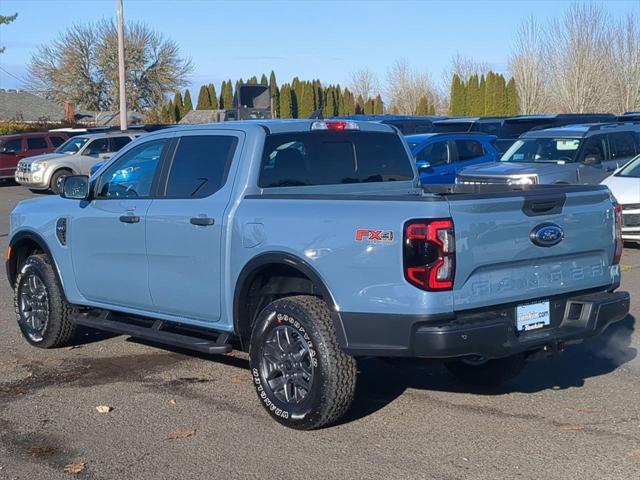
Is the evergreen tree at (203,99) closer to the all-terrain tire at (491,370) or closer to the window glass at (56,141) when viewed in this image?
the window glass at (56,141)

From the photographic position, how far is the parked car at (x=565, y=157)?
15.6m

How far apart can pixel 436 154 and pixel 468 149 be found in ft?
3.05

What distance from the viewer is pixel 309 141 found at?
6.51 meters

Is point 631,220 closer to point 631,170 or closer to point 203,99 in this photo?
point 631,170

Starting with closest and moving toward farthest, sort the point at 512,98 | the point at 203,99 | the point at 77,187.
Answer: the point at 77,187 < the point at 512,98 < the point at 203,99

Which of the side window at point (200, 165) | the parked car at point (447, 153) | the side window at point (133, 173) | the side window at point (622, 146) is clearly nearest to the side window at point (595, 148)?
the side window at point (622, 146)

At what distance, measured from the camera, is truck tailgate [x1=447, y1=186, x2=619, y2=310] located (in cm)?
513

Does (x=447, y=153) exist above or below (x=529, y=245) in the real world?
above

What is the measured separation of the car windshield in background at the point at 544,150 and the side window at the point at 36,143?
20378 mm

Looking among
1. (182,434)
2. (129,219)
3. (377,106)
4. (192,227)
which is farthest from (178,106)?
(182,434)

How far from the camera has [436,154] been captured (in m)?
19.2

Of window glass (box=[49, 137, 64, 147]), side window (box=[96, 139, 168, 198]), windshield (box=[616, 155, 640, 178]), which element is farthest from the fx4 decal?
window glass (box=[49, 137, 64, 147])

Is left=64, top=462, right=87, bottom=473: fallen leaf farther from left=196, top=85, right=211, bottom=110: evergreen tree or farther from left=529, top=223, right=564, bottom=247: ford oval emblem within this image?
left=196, top=85, right=211, bottom=110: evergreen tree

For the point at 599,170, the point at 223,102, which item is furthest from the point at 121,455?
the point at 223,102
